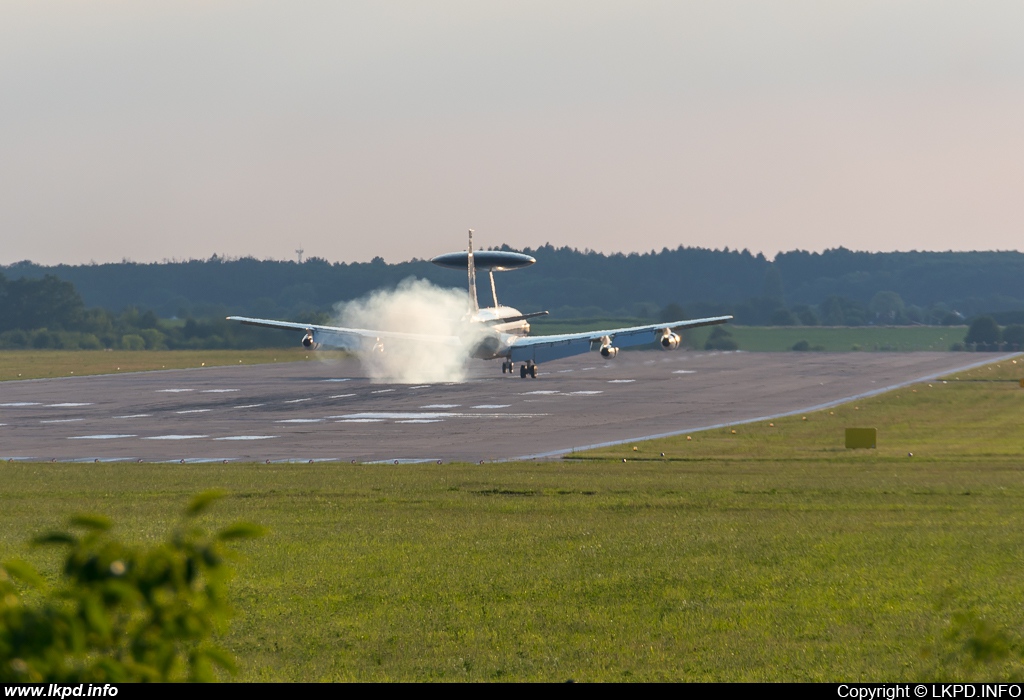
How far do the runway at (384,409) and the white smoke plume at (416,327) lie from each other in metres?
2.38

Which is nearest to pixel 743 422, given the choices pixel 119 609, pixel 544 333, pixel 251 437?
pixel 251 437

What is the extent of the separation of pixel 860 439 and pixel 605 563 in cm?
2387

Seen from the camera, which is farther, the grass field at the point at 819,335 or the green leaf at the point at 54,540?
the grass field at the point at 819,335

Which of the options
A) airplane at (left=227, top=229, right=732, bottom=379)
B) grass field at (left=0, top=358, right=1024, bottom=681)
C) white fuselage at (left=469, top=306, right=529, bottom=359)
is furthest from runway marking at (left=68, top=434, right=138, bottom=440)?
white fuselage at (left=469, top=306, right=529, bottom=359)

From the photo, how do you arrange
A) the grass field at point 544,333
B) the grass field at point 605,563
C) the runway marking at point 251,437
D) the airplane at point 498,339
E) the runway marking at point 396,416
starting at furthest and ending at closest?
the grass field at point 544,333, the airplane at point 498,339, the runway marking at point 396,416, the runway marking at point 251,437, the grass field at point 605,563

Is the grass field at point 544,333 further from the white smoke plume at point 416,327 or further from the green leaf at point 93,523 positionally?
the green leaf at point 93,523

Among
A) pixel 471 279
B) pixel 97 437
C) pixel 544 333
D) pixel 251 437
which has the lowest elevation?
pixel 251 437

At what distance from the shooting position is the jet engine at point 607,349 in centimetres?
8350

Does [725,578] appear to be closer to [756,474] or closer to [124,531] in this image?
[124,531]

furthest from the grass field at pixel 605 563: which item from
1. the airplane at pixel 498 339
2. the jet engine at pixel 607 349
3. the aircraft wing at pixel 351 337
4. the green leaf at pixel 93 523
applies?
the aircraft wing at pixel 351 337

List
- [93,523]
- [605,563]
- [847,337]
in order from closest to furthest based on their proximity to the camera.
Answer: [93,523], [605,563], [847,337]

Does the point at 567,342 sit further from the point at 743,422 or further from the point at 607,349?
the point at 743,422

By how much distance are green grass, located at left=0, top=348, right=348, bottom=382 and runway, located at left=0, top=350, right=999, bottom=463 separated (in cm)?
762

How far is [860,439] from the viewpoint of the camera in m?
39.7
